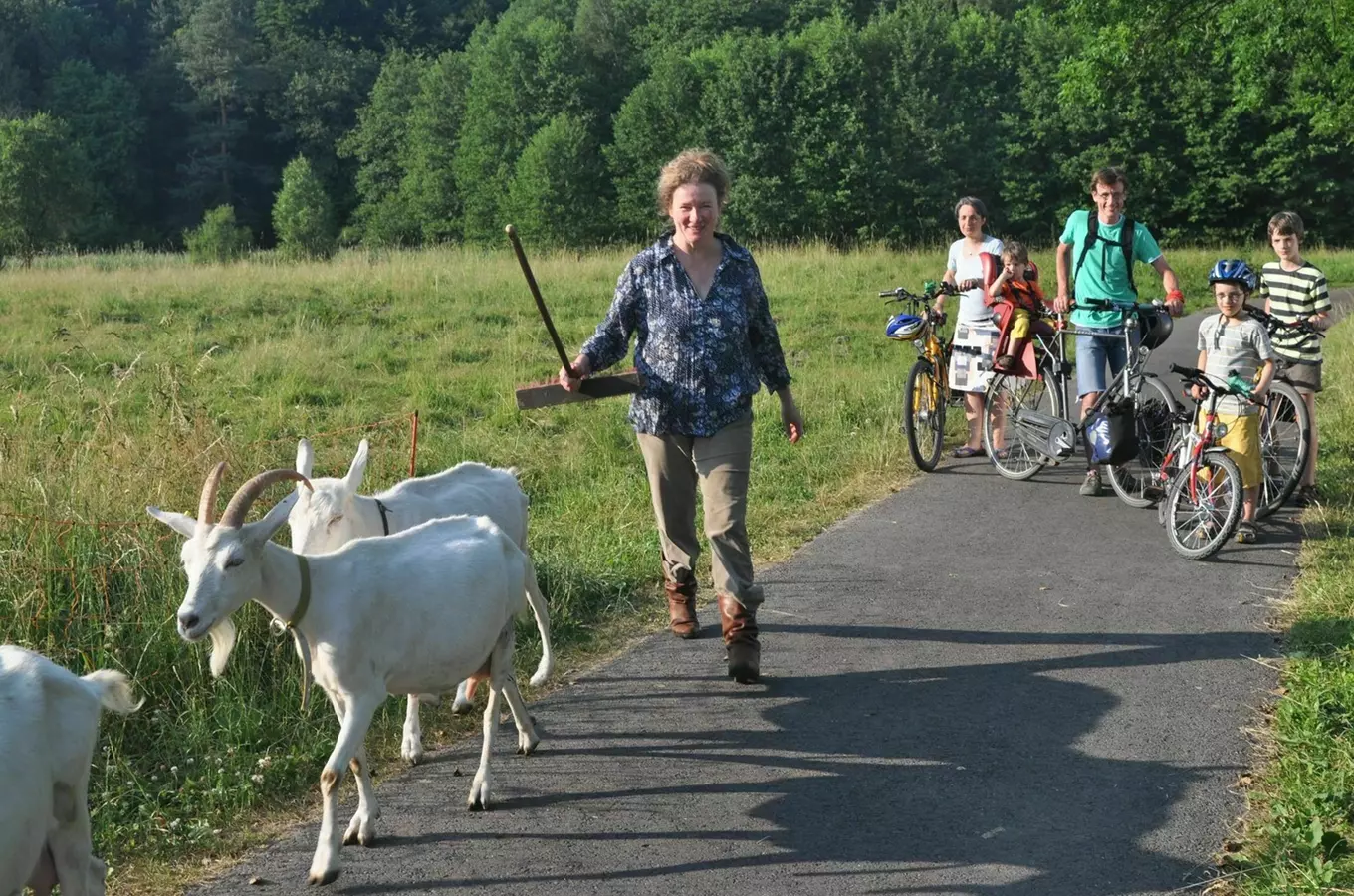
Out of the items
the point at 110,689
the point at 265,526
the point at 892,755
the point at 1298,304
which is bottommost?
the point at 892,755

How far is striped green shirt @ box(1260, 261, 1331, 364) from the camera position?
9734mm

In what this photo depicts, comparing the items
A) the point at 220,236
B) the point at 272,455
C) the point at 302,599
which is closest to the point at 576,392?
the point at 302,599

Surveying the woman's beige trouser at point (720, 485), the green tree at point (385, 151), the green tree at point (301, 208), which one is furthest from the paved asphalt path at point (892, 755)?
the green tree at point (385, 151)

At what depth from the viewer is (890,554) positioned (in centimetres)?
868

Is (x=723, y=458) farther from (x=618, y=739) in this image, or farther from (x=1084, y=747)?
(x=1084, y=747)

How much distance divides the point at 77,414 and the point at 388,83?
80746 mm

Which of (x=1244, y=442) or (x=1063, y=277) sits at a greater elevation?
(x=1063, y=277)

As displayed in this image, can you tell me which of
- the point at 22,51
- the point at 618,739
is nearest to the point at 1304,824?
the point at 618,739

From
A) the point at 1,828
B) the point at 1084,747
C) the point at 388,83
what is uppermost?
the point at 388,83

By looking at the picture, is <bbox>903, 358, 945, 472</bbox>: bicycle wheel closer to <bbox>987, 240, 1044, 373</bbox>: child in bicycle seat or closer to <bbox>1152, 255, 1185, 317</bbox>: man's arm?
<bbox>987, 240, 1044, 373</bbox>: child in bicycle seat

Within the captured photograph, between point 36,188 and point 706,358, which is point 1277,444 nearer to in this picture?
point 706,358

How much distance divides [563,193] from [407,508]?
189ft

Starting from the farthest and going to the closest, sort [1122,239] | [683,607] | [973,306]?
[973,306], [1122,239], [683,607]

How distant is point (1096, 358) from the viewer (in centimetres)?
1015
